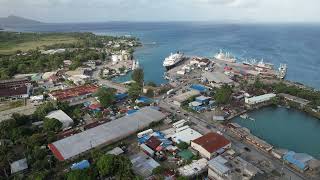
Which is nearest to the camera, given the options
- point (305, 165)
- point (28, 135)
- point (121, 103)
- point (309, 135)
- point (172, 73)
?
point (305, 165)

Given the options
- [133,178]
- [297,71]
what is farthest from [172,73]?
[133,178]

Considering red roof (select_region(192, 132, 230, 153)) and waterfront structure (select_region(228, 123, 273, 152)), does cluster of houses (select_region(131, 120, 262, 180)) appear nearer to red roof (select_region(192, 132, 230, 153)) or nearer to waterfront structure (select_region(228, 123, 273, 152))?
red roof (select_region(192, 132, 230, 153))

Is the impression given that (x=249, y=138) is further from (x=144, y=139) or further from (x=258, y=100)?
(x=258, y=100)

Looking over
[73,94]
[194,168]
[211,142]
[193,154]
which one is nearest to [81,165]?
[194,168]

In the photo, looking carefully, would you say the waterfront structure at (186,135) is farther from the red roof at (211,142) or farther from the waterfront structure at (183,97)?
the waterfront structure at (183,97)

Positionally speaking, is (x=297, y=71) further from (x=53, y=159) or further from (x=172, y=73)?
(x=53, y=159)

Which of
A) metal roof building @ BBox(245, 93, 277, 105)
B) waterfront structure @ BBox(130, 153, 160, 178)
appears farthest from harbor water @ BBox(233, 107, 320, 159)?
waterfront structure @ BBox(130, 153, 160, 178)

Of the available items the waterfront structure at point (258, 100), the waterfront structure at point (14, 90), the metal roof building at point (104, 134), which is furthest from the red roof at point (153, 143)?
the waterfront structure at point (14, 90)
